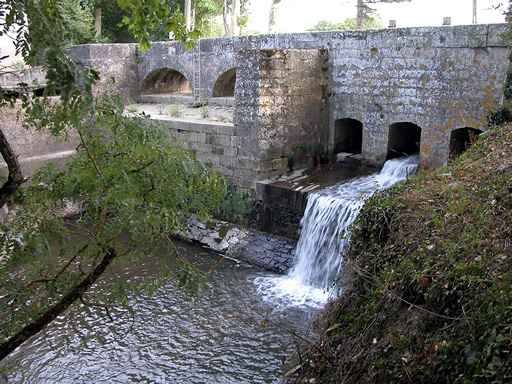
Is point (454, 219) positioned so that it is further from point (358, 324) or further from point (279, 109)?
point (279, 109)

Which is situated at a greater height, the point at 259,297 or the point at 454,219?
the point at 454,219

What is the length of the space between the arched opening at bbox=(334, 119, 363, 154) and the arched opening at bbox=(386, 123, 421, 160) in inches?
40.8

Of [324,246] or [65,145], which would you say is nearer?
[324,246]

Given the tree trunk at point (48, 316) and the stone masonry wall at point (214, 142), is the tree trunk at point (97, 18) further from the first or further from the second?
the tree trunk at point (48, 316)

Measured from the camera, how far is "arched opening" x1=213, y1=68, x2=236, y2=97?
12.9 meters

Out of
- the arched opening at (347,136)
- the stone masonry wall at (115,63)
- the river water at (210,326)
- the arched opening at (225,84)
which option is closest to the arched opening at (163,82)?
the stone masonry wall at (115,63)

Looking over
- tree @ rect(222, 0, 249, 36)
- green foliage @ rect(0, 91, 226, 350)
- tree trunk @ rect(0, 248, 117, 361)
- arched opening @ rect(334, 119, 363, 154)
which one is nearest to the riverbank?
green foliage @ rect(0, 91, 226, 350)

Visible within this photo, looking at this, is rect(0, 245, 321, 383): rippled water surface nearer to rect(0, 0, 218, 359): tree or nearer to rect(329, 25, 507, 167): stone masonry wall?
rect(0, 0, 218, 359): tree

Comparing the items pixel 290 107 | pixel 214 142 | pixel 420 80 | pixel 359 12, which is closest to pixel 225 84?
pixel 214 142

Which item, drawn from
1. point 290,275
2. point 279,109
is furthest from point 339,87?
point 290,275

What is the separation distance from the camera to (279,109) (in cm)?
955

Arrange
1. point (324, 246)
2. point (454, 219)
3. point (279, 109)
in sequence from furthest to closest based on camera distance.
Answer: point (279, 109)
point (324, 246)
point (454, 219)

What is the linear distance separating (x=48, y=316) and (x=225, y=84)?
10.4 metres

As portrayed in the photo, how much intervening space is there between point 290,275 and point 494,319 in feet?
17.8
